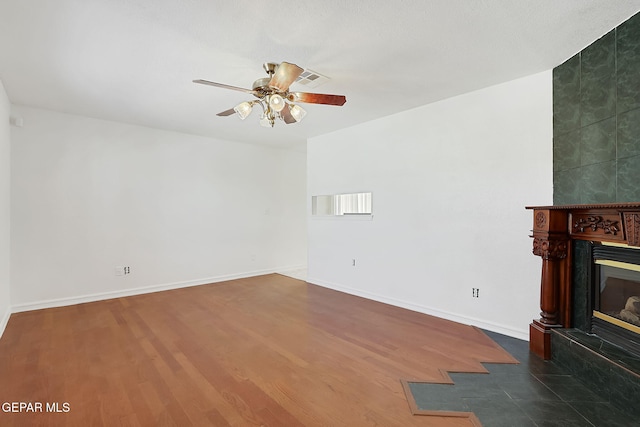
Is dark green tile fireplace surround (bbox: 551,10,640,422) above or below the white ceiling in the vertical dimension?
below

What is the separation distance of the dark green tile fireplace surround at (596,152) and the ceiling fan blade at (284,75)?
89.8 inches

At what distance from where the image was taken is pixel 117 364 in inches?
98.7

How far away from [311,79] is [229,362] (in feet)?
8.70

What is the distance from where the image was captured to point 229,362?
2541 mm

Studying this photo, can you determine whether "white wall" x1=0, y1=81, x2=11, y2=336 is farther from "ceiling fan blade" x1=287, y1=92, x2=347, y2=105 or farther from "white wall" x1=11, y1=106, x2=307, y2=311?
"ceiling fan blade" x1=287, y1=92, x2=347, y2=105

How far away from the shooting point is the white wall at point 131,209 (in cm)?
391

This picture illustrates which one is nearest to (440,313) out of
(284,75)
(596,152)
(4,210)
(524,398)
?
(524,398)

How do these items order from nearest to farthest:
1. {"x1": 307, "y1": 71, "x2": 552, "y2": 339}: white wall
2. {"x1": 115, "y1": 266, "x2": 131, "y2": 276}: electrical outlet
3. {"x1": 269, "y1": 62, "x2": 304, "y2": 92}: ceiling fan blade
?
1. {"x1": 269, "y1": 62, "x2": 304, "y2": 92}: ceiling fan blade
2. {"x1": 307, "y1": 71, "x2": 552, "y2": 339}: white wall
3. {"x1": 115, "y1": 266, "x2": 131, "y2": 276}: electrical outlet

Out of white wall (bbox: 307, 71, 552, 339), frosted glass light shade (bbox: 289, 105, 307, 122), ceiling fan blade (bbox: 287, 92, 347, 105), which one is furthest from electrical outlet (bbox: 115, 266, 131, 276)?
ceiling fan blade (bbox: 287, 92, 347, 105)

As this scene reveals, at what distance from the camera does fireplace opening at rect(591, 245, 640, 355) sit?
2108mm

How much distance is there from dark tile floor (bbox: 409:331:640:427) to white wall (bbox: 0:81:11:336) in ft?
13.9

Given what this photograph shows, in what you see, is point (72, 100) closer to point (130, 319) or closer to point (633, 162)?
point (130, 319)

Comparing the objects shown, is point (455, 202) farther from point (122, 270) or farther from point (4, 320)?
point (4, 320)

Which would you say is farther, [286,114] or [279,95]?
[286,114]
